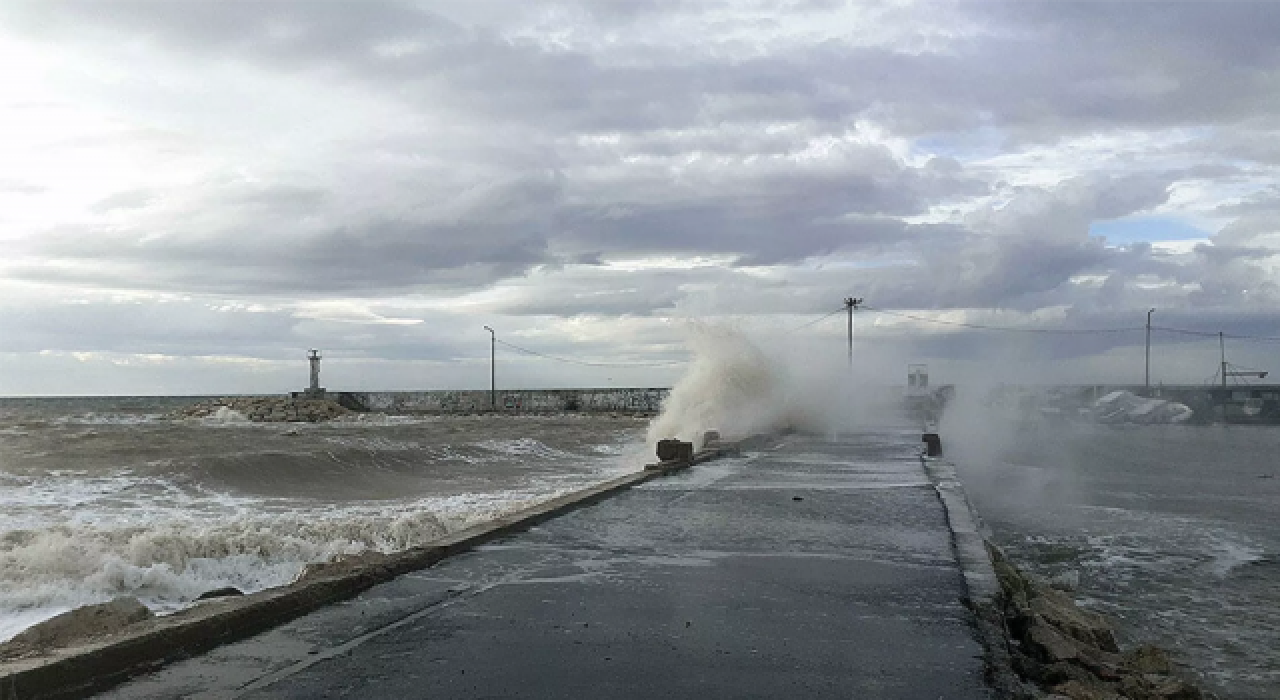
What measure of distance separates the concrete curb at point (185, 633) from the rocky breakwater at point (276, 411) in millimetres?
60283

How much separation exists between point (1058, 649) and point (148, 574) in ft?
27.8

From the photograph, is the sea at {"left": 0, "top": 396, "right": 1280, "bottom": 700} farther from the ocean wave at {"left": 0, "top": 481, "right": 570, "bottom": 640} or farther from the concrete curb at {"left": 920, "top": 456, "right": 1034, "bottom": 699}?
the concrete curb at {"left": 920, "top": 456, "right": 1034, "bottom": 699}

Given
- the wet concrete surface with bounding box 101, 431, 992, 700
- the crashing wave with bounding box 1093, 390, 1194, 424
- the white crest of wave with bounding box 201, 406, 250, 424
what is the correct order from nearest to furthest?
the wet concrete surface with bounding box 101, 431, 992, 700
the white crest of wave with bounding box 201, 406, 250, 424
the crashing wave with bounding box 1093, 390, 1194, 424

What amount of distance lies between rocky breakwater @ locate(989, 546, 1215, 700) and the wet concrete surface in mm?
362

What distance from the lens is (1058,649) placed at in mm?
5633

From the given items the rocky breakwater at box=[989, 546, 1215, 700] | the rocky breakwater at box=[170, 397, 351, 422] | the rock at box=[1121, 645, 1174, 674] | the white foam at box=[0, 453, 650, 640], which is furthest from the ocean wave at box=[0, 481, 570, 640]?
the rocky breakwater at box=[170, 397, 351, 422]

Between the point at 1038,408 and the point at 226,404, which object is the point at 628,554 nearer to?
the point at 226,404

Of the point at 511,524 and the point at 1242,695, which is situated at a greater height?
the point at 511,524

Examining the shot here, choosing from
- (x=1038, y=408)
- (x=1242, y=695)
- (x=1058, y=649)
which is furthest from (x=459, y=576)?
(x=1038, y=408)

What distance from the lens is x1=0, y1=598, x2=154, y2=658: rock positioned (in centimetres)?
640

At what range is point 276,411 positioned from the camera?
6462 centimetres

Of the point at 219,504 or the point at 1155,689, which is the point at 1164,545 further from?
the point at 219,504

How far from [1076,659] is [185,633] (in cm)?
485

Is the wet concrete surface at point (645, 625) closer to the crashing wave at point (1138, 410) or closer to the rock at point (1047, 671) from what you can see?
the rock at point (1047, 671)
